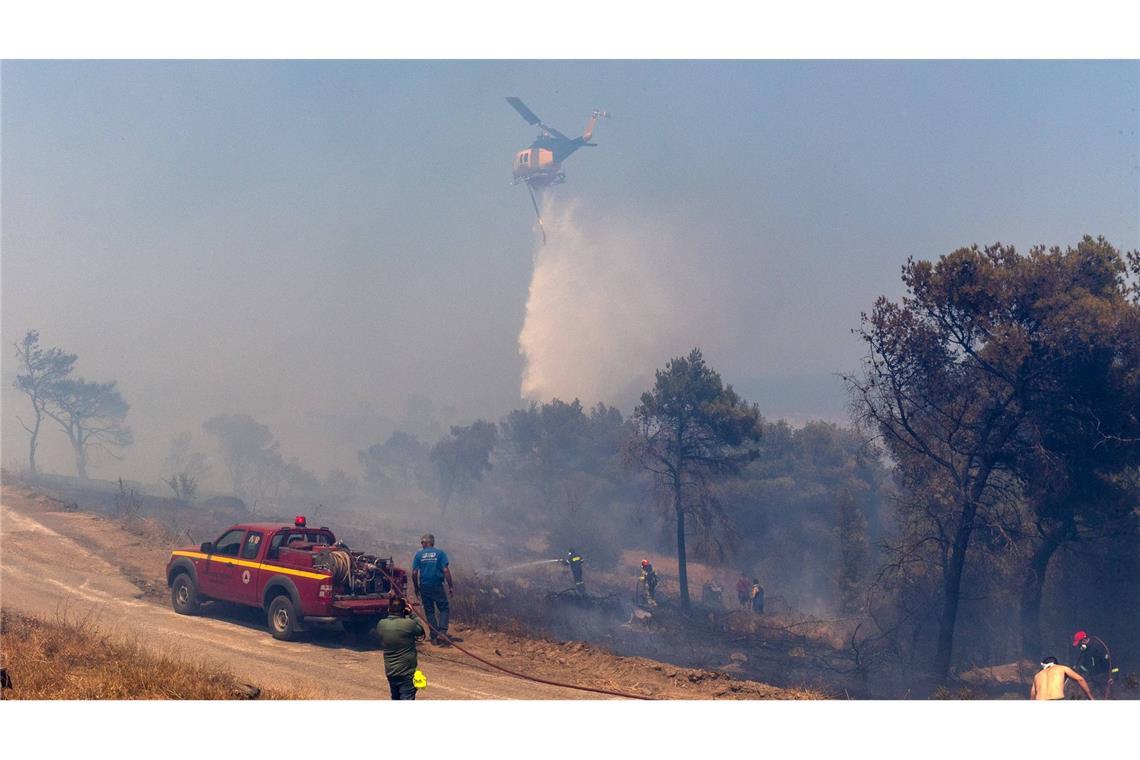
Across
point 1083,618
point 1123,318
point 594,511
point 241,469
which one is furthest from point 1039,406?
point 241,469

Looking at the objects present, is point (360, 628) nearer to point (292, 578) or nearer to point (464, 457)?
point (292, 578)

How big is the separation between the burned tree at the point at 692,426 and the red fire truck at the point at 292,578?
2116 centimetres

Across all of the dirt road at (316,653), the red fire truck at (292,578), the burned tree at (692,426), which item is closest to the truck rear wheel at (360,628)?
the red fire truck at (292,578)

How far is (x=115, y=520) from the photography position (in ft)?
96.3

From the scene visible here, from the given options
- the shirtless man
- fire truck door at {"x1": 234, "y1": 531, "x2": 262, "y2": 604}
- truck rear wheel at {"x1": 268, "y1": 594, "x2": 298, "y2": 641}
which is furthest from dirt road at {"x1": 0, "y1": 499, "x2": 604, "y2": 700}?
the shirtless man

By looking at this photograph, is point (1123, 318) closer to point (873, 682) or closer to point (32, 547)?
point (873, 682)

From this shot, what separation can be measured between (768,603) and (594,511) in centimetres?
2120

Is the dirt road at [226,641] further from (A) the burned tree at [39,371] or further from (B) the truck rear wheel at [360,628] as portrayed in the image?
(A) the burned tree at [39,371]

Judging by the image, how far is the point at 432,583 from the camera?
15.4 metres

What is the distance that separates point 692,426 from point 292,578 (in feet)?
81.2

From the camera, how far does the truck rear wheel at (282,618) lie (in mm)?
14891

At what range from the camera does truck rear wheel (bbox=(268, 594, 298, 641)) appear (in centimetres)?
1489

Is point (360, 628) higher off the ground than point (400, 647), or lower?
lower

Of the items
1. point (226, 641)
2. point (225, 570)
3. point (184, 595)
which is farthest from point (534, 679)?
point (184, 595)
